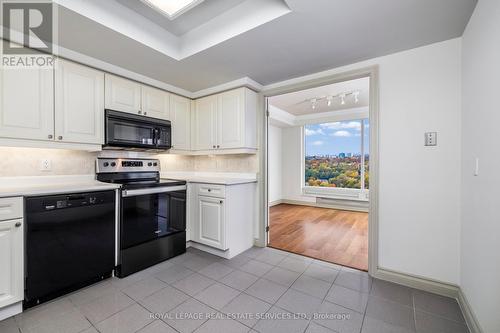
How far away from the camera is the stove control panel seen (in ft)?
8.35

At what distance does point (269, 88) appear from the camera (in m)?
3.07

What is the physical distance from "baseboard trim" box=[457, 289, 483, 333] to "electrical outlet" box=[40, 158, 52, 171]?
3715 mm

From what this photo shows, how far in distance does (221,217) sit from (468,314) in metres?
2.25

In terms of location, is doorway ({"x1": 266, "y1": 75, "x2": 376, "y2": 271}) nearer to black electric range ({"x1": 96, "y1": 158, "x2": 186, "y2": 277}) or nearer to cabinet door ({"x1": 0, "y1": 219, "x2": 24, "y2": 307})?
black electric range ({"x1": 96, "y1": 158, "x2": 186, "y2": 277})

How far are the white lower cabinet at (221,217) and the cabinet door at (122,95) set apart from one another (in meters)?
1.20

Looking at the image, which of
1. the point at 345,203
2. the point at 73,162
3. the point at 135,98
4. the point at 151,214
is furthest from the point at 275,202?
the point at 73,162

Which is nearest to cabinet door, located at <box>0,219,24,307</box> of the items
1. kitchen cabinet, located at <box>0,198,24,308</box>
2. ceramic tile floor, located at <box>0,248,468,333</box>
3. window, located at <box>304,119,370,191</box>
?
kitchen cabinet, located at <box>0,198,24,308</box>

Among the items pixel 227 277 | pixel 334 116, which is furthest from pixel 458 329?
pixel 334 116

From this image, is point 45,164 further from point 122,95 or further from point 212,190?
point 212,190

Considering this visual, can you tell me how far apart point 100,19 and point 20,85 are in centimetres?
92

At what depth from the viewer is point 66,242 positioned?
188 cm

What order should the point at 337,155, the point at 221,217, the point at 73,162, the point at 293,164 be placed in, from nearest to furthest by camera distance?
the point at 73,162 < the point at 221,217 < the point at 337,155 < the point at 293,164

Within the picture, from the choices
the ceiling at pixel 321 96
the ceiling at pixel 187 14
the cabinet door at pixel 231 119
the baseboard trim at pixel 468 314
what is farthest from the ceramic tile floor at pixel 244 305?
the ceiling at pixel 321 96

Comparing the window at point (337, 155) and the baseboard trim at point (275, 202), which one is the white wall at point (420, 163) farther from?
the baseboard trim at point (275, 202)
